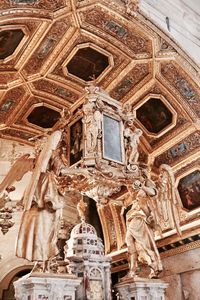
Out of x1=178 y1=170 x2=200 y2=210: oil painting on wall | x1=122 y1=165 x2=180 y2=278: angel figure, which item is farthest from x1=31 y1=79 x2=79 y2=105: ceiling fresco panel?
x1=178 y1=170 x2=200 y2=210: oil painting on wall

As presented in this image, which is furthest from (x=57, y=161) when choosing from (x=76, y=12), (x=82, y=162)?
(x=76, y=12)

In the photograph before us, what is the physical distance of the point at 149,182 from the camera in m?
7.50

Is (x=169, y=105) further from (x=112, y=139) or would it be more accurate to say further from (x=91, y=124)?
(x=91, y=124)

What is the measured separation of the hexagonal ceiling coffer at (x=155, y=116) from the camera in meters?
8.90

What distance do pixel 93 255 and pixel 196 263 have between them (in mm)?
2608

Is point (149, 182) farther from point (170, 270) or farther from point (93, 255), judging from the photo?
point (170, 270)

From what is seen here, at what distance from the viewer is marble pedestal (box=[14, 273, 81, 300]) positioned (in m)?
5.53

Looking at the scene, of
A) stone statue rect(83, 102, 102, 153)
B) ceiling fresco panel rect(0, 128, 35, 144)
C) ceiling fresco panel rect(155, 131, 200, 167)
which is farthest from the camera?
ceiling fresco panel rect(0, 128, 35, 144)

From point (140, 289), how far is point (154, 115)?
397 centimetres

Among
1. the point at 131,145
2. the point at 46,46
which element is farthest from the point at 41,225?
the point at 46,46

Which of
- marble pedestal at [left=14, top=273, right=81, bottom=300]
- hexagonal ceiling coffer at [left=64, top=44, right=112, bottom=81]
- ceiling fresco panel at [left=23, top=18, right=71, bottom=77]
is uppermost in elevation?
hexagonal ceiling coffer at [left=64, top=44, right=112, bottom=81]

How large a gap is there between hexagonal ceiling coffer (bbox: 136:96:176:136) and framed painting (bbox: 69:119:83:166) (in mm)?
2188

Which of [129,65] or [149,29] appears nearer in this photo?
[149,29]

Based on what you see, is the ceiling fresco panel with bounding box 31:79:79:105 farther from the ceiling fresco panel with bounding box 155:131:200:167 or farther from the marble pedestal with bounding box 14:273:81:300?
the marble pedestal with bounding box 14:273:81:300
